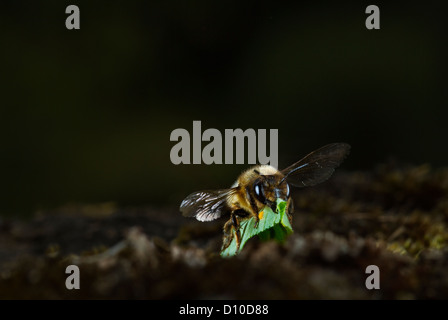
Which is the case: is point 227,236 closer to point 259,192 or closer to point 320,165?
point 259,192

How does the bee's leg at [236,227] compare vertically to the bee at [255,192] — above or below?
below

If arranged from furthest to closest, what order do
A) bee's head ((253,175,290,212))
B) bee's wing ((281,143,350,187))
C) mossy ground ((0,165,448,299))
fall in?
bee's wing ((281,143,350,187)), bee's head ((253,175,290,212)), mossy ground ((0,165,448,299))

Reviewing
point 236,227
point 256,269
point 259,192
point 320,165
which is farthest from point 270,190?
point 256,269

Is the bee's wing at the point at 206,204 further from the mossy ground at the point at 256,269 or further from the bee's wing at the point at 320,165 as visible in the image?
the bee's wing at the point at 320,165

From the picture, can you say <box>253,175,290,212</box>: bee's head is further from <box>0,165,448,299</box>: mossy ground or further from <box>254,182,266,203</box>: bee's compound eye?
<box>0,165,448,299</box>: mossy ground

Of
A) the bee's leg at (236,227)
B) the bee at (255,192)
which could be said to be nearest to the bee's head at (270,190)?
the bee at (255,192)

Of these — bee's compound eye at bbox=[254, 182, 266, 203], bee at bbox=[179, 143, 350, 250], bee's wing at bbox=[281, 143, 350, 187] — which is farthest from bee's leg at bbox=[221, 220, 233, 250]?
bee's wing at bbox=[281, 143, 350, 187]

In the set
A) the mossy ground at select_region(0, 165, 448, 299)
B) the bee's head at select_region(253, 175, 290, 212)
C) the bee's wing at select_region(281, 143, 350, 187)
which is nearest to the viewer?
the mossy ground at select_region(0, 165, 448, 299)
